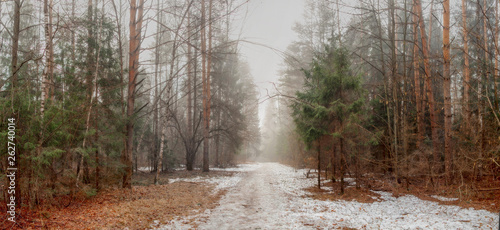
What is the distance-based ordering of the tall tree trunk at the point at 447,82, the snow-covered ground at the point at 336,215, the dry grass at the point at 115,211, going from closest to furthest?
1. the dry grass at the point at 115,211
2. the snow-covered ground at the point at 336,215
3. the tall tree trunk at the point at 447,82

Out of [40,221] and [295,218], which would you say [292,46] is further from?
[40,221]

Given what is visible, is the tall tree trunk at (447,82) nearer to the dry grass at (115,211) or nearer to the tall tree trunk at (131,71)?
A: the dry grass at (115,211)

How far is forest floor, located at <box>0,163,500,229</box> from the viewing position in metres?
5.81

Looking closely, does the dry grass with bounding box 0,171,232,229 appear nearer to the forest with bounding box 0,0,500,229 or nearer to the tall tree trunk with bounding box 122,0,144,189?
the forest with bounding box 0,0,500,229

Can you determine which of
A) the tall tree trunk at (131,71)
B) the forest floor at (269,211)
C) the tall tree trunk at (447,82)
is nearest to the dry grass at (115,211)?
the forest floor at (269,211)

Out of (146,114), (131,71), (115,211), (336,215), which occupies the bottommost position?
(336,215)

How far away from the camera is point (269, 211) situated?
7.54 meters

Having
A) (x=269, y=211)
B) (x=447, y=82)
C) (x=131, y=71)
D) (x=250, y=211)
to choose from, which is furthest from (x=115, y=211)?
(x=447, y=82)

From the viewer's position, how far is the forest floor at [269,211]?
19.1 ft

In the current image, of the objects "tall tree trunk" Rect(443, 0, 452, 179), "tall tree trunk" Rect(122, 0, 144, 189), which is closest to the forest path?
"tall tree trunk" Rect(122, 0, 144, 189)

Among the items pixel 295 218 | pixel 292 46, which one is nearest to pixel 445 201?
pixel 295 218

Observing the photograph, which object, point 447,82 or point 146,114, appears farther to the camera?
point 146,114

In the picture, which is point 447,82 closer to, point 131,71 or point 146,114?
point 146,114

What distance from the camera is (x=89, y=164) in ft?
26.1
